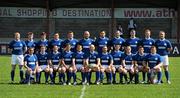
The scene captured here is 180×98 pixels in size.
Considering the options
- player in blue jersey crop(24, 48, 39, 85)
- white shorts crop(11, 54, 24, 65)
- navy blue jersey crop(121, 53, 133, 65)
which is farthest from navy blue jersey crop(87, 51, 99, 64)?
white shorts crop(11, 54, 24, 65)

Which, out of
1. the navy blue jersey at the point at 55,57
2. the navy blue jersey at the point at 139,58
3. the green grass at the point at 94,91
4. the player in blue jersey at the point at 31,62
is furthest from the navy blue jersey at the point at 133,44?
the player in blue jersey at the point at 31,62

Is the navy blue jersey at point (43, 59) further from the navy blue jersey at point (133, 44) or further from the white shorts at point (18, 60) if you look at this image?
the navy blue jersey at point (133, 44)

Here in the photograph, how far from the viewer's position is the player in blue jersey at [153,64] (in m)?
18.9

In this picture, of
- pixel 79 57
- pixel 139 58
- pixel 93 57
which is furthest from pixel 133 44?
pixel 79 57

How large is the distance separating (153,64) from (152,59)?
7.5 inches

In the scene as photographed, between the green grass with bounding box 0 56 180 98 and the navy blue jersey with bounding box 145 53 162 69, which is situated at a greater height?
the navy blue jersey with bounding box 145 53 162 69

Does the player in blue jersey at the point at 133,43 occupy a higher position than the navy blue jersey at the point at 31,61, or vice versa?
the player in blue jersey at the point at 133,43

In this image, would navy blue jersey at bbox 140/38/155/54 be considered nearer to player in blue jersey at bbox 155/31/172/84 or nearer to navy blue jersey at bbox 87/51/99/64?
player in blue jersey at bbox 155/31/172/84

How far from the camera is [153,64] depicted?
19.2 m

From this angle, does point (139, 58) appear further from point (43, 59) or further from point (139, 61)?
point (43, 59)

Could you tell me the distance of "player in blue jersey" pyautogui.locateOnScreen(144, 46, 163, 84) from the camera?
18.9m

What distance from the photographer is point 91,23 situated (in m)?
41.3
